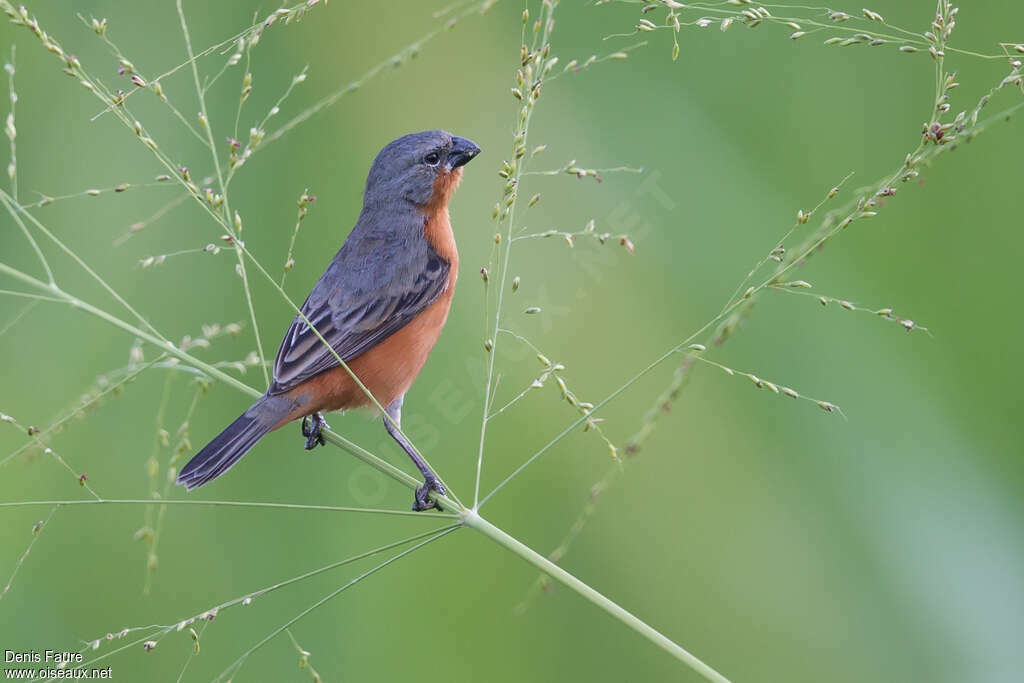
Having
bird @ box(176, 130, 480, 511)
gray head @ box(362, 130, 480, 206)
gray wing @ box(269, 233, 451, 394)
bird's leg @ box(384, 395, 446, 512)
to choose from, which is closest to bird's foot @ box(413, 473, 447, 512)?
bird's leg @ box(384, 395, 446, 512)

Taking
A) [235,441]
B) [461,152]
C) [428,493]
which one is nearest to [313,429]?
[235,441]

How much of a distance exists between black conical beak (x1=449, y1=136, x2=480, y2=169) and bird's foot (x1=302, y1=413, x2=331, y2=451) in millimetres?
1066

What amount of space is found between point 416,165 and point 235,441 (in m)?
1.25

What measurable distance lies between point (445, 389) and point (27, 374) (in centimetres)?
162

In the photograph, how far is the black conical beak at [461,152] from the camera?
148 inches

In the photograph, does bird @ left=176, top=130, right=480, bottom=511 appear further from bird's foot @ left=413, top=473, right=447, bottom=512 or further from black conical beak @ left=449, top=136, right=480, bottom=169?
bird's foot @ left=413, top=473, right=447, bottom=512

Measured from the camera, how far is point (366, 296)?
12.4ft

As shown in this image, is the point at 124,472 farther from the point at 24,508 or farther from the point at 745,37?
the point at 745,37

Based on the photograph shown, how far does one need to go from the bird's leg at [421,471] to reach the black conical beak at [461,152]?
89cm

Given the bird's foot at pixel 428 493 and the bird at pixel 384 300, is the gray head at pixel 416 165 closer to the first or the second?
the bird at pixel 384 300

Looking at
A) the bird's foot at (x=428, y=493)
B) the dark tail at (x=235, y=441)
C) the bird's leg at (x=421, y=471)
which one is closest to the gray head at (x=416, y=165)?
the bird's leg at (x=421, y=471)

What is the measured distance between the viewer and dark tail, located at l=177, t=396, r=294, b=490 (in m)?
3.19

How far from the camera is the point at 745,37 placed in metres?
4.43

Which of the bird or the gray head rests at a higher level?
the gray head
